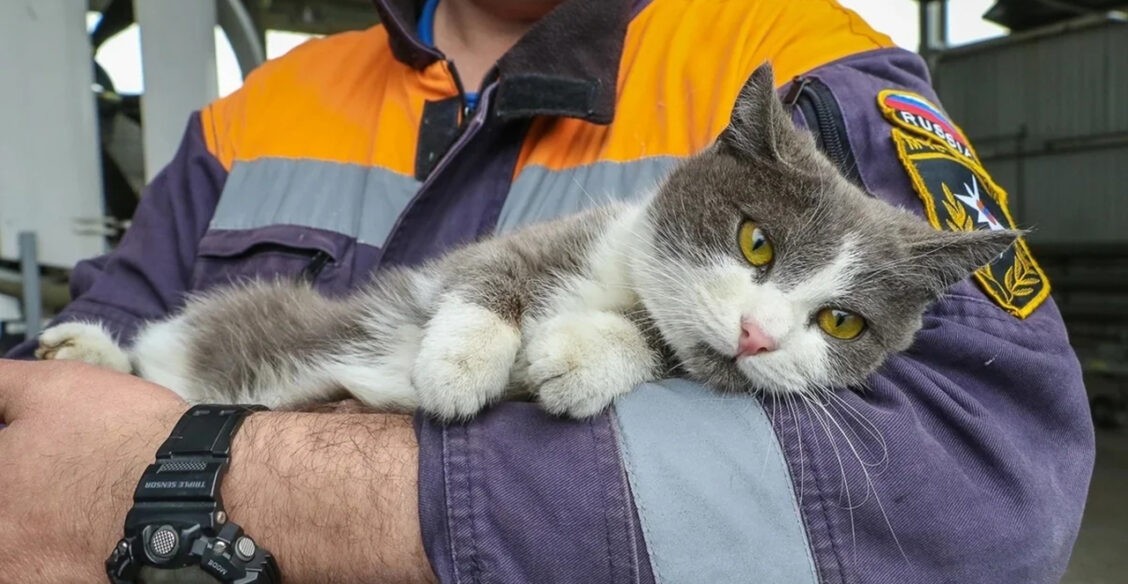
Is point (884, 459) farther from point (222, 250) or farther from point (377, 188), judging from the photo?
point (222, 250)

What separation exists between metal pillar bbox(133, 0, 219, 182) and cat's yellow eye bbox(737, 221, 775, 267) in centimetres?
234

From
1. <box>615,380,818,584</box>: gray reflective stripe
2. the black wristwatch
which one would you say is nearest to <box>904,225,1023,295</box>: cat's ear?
<box>615,380,818,584</box>: gray reflective stripe

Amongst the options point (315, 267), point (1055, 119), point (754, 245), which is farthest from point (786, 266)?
point (1055, 119)

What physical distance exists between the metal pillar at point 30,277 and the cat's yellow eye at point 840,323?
7.76 feet

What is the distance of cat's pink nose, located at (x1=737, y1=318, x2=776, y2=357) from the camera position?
1092 mm

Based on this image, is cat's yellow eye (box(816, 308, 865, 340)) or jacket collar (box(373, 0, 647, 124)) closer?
cat's yellow eye (box(816, 308, 865, 340))

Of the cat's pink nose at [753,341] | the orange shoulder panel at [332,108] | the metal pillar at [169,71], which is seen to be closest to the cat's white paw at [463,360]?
the cat's pink nose at [753,341]

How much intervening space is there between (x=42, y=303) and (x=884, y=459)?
270 centimetres

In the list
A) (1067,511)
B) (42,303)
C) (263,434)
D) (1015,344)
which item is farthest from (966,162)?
(42,303)

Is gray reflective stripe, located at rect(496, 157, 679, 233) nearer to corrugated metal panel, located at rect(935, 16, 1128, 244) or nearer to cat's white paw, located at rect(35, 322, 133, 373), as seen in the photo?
cat's white paw, located at rect(35, 322, 133, 373)

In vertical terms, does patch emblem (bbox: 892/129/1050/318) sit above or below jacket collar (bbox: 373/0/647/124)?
below

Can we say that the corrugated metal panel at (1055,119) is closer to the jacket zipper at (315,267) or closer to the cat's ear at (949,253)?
the cat's ear at (949,253)

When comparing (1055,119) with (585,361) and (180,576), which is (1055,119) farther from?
(180,576)

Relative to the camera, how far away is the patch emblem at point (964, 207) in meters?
1.15
